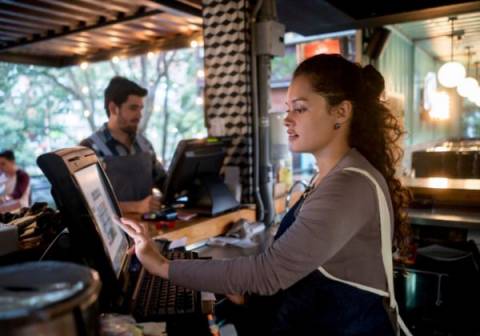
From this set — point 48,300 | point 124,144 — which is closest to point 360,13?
point 124,144

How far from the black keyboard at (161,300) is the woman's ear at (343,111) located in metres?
0.64

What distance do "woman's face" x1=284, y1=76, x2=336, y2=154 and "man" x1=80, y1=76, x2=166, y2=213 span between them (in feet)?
6.17

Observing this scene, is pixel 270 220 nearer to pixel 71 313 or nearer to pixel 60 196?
pixel 60 196

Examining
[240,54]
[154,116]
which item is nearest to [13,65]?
[154,116]

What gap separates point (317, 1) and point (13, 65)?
236 inches

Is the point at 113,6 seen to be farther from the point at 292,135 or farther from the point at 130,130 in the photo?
the point at 292,135

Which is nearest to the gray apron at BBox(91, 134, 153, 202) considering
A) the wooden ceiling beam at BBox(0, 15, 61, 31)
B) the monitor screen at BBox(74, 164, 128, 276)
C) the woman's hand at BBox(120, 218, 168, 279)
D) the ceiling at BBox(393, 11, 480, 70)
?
the monitor screen at BBox(74, 164, 128, 276)

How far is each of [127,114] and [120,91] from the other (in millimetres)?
166

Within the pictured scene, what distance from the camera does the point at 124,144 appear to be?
3230 millimetres

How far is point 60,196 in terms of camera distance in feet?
3.21

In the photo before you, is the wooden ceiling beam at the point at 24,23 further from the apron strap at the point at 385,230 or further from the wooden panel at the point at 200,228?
the apron strap at the point at 385,230

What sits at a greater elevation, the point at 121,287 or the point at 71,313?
the point at 71,313

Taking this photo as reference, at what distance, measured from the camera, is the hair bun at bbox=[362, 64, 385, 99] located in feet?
4.50

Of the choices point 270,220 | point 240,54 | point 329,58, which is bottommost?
point 270,220
